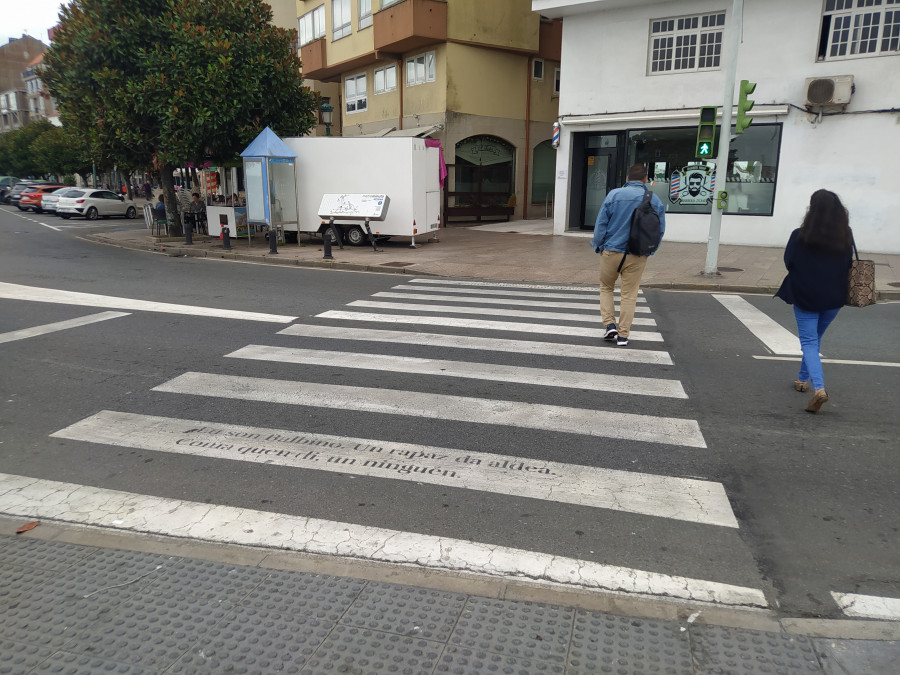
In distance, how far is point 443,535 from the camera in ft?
11.9

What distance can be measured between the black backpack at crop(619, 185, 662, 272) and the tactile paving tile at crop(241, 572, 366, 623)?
5.45 meters

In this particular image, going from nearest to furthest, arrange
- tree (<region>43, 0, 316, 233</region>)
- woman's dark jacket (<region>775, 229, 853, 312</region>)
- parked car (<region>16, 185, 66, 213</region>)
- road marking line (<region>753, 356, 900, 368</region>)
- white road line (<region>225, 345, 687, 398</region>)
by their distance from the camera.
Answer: woman's dark jacket (<region>775, 229, 853, 312</region>) < white road line (<region>225, 345, 687, 398</region>) < road marking line (<region>753, 356, 900, 368</region>) < tree (<region>43, 0, 316, 233</region>) < parked car (<region>16, 185, 66, 213</region>)

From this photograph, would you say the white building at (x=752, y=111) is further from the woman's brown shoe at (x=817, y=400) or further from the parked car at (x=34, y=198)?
the parked car at (x=34, y=198)

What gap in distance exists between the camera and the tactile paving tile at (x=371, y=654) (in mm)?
2615

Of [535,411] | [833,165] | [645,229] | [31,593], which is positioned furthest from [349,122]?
[31,593]

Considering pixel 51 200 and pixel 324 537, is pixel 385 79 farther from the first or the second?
pixel 324 537

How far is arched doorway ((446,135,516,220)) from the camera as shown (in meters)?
26.2

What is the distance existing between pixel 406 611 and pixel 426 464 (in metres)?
1.59

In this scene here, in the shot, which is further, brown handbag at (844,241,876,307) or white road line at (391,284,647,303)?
white road line at (391,284,647,303)

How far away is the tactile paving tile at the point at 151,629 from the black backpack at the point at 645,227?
5931mm

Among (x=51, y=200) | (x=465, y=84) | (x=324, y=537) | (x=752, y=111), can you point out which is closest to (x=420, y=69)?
(x=465, y=84)

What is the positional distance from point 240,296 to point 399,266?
175 inches

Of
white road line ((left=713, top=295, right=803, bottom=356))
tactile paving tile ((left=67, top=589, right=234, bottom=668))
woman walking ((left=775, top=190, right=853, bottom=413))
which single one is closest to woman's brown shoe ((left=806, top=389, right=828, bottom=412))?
woman walking ((left=775, top=190, right=853, bottom=413))

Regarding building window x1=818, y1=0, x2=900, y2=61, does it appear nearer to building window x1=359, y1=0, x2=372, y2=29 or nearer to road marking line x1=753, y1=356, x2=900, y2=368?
road marking line x1=753, y1=356, x2=900, y2=368
